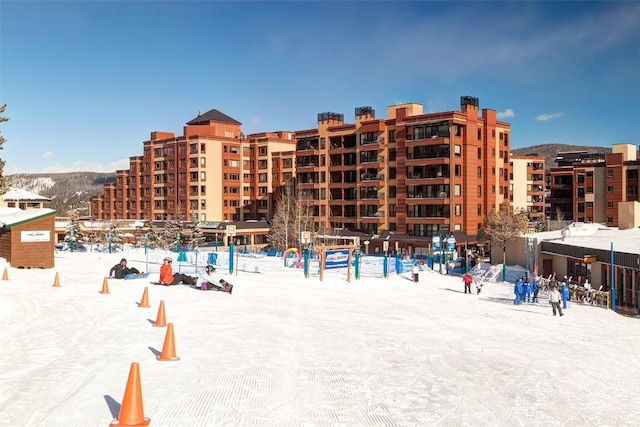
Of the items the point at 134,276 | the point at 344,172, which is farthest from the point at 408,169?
the point at 134,276

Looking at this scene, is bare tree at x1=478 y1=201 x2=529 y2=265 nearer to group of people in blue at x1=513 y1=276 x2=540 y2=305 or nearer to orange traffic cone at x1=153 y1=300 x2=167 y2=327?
group of people in blue at x1=513 y1=276 x2=540 y2=305

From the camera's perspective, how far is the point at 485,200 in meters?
71.5

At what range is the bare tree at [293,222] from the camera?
72375 mm

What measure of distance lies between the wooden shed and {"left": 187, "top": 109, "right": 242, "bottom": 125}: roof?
6602 cm

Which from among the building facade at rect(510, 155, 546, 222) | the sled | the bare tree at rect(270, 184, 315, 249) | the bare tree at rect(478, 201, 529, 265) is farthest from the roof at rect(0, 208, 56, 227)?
the building facade at rect(510, 155, 546, 222)

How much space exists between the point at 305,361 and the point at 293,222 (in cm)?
6579

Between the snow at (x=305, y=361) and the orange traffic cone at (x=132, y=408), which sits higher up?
the orange traffic cone at (x=132, y=408)

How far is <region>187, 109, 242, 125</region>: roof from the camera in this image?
321ft

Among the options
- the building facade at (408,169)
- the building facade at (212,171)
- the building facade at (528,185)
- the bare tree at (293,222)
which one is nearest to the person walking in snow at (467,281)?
the building facade at (408,169)

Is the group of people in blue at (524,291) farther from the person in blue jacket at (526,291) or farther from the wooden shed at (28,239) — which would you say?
the wooden shed at (28,239)

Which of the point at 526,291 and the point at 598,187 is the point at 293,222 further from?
the point at 598,187

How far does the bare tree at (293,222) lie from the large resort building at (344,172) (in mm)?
2340

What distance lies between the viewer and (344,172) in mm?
80000

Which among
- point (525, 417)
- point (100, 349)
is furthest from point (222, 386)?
point (525, 417)
